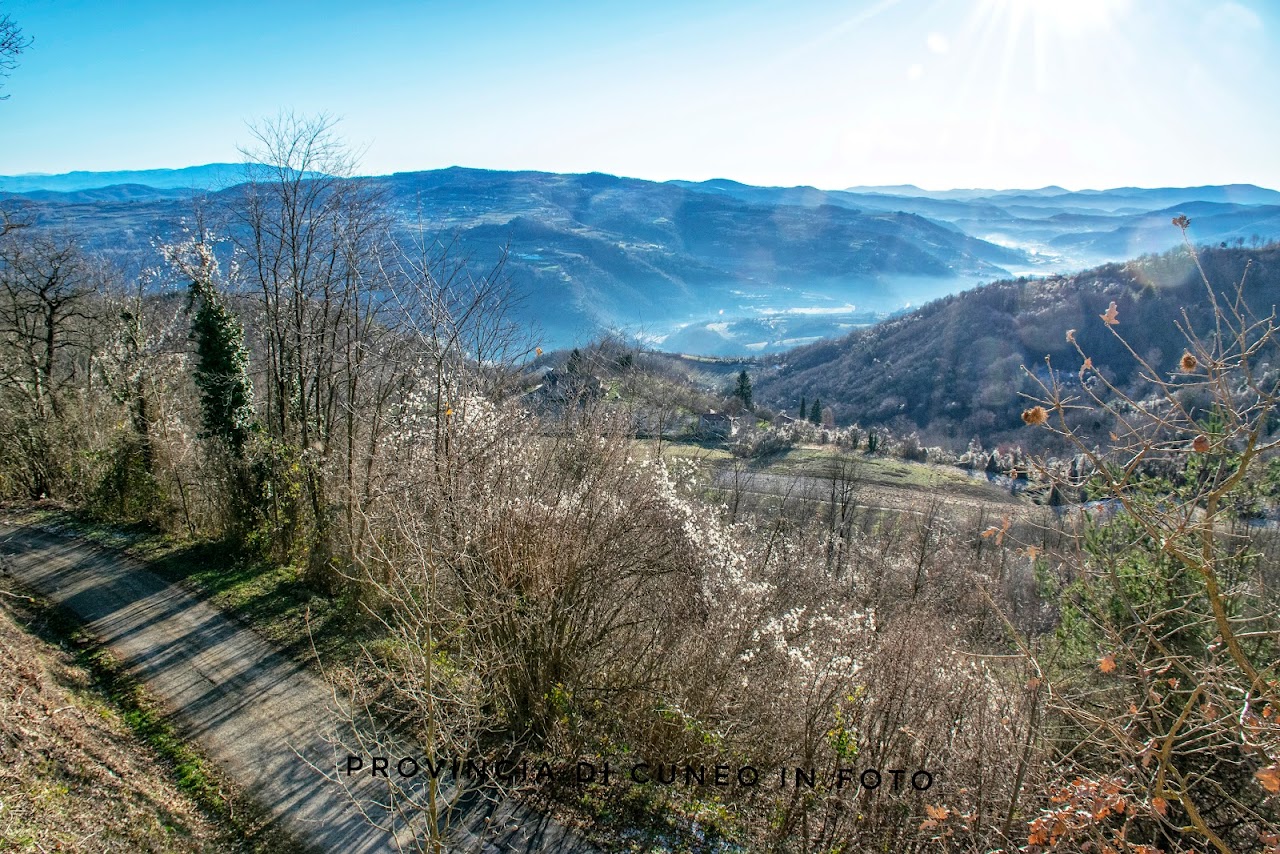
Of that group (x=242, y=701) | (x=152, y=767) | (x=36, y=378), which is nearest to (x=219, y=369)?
(x=36, y=378)

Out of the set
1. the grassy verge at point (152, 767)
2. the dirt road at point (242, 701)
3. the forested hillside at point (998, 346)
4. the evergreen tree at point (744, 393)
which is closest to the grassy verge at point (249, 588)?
the dirt road at point (242, 701)

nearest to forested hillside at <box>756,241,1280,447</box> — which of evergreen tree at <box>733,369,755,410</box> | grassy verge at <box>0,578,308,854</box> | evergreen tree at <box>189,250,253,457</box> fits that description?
evergreen tree at <box>733,369,755,410</box>

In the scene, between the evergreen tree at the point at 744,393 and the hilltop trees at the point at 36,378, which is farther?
the evergreen tree at the point at 744,393

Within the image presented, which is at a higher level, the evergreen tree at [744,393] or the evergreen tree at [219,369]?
the evergreen tree at [219,369]

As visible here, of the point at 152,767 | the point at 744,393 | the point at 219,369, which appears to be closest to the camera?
the point at 152,767

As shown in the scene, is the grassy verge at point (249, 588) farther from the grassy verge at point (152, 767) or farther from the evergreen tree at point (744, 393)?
the evergreen tree at point (744, 393)

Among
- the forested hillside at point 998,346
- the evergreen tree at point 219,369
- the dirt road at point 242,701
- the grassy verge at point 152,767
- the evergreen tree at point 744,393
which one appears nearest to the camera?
the grassy verge at point 152,767

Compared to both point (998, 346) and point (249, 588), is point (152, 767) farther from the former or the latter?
point (998, 346)

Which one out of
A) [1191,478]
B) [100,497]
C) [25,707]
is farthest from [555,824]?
[100,497]

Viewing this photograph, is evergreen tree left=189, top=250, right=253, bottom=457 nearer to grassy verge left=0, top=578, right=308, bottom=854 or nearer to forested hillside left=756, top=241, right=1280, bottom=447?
grassy verge left=0, top=578, right=308, bottom=854
